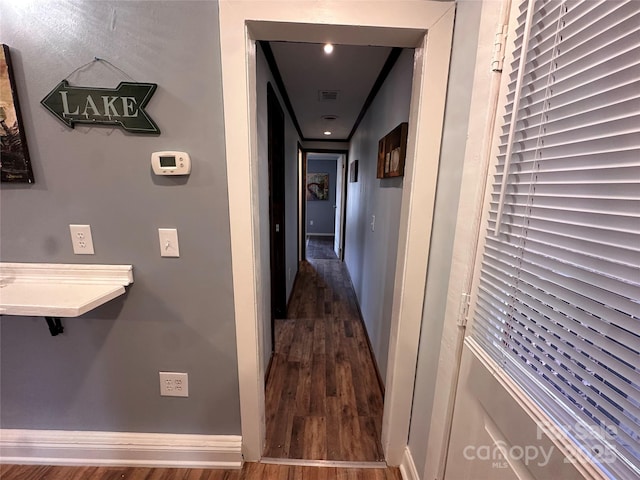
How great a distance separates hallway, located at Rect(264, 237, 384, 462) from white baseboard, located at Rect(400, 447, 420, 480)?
136mm

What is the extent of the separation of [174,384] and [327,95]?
255cm

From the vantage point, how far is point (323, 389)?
1.95m

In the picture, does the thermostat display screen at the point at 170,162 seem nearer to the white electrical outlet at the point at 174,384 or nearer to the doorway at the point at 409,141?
the doorway at the point at 409,141

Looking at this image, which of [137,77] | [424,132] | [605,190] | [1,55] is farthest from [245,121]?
[605,190]

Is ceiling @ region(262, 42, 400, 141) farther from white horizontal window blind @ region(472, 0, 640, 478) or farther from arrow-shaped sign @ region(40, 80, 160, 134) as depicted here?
white horizontal window blind @ region(472, 0, 640, 478)

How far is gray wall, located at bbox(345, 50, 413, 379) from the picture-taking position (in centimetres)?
166

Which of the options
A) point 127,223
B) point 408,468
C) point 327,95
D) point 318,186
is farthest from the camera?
point 318,186

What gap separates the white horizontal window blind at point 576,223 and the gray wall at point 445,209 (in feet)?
0.75

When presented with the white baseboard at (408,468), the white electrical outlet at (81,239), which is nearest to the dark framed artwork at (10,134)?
the white electrical outlet at (81,239)

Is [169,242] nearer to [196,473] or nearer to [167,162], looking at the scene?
[167,162]

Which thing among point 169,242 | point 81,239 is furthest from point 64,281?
point 169,242

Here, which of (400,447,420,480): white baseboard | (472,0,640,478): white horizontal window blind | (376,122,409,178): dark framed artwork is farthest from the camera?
(376,122,409,178): dark framed artwork

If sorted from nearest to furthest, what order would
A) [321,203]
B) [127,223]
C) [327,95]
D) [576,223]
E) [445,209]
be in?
[576,223], [445,209], [127,223], [327,95], [321,203]

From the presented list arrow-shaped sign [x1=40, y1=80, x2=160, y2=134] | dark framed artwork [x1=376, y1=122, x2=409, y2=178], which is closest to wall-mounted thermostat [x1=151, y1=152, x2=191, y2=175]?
arrow-shaped sign [x1=40, y1=80, x2=160, y2=134]
